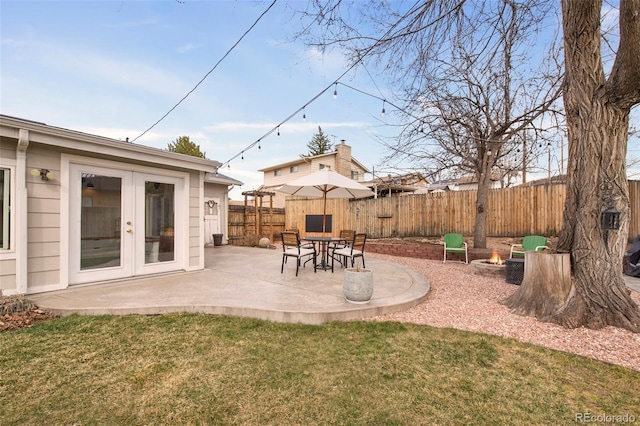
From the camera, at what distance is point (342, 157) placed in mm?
20188

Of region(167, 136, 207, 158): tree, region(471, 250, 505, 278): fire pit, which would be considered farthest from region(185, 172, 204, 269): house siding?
region(167, 136, 207, 158): tree

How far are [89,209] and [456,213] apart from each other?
10.5 m

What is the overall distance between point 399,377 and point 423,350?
0.57 meters

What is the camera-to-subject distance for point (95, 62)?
25.6 ft

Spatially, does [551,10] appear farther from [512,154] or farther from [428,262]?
[428,262]

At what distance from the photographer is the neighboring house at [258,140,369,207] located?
20.2 meters

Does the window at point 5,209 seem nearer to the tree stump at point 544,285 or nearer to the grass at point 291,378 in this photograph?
the grass at point 291,378

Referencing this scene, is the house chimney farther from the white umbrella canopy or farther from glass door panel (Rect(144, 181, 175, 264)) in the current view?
glass door panel (Rect(144, 181, 175, 264))

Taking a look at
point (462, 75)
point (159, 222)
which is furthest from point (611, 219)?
point (159, 222)

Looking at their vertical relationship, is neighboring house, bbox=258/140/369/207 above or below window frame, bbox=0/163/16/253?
above

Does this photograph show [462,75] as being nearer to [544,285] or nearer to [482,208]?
[482,208]

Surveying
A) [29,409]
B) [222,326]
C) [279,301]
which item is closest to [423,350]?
[279,301]

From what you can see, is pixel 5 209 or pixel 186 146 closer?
pixel 5 209

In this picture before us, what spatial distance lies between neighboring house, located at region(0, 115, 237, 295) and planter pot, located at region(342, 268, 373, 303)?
141 inches
